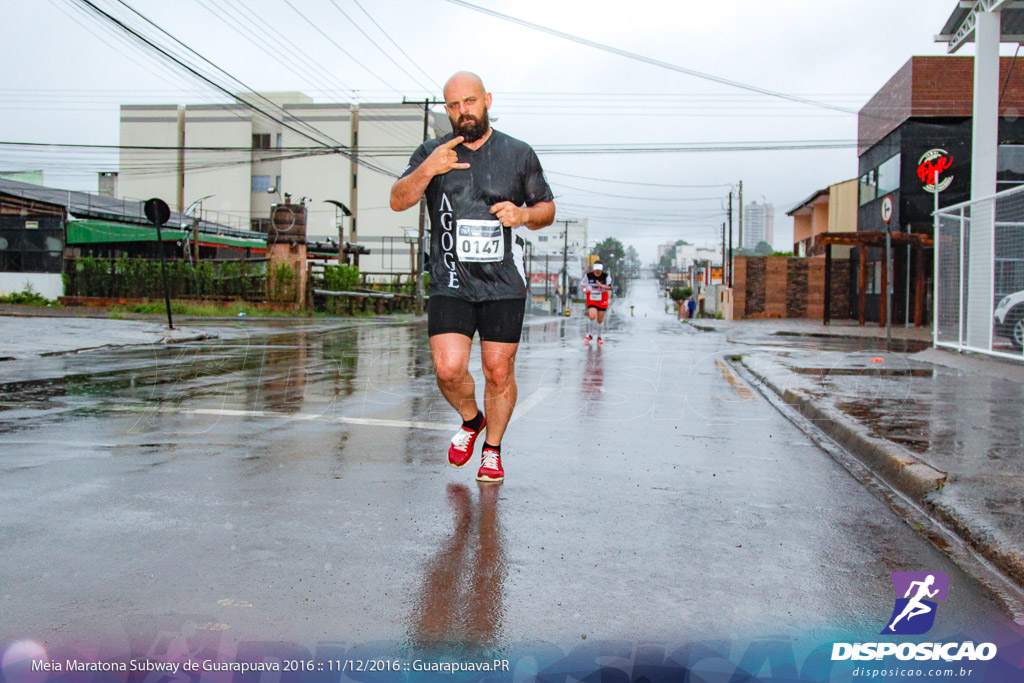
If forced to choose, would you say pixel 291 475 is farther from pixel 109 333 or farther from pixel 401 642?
pixel 109 333

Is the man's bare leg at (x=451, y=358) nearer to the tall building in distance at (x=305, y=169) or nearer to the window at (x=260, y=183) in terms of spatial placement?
the tall building in distance at (x=305, y=169)

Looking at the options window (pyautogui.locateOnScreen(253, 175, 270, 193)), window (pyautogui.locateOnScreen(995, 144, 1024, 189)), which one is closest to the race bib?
window (pyautogui.locateOnScreen(995, 144, 1024, 189))

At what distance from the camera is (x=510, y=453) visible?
5.62m

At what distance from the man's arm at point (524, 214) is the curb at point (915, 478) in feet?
8.07

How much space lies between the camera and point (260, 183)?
73.1m

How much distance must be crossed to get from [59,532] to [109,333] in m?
14.6

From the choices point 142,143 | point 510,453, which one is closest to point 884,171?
point 510,453

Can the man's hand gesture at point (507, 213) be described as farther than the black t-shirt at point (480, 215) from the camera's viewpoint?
No

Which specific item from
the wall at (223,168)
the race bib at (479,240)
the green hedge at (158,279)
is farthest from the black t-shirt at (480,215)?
the wall at (223,168)

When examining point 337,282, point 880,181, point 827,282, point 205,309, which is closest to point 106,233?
point 205,309

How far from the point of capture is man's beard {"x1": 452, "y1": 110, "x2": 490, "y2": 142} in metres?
4.61

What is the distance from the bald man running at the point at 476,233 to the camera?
4.61 meters

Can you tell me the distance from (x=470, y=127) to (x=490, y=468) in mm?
1823

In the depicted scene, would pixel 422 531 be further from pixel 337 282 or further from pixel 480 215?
pixel 337 282
